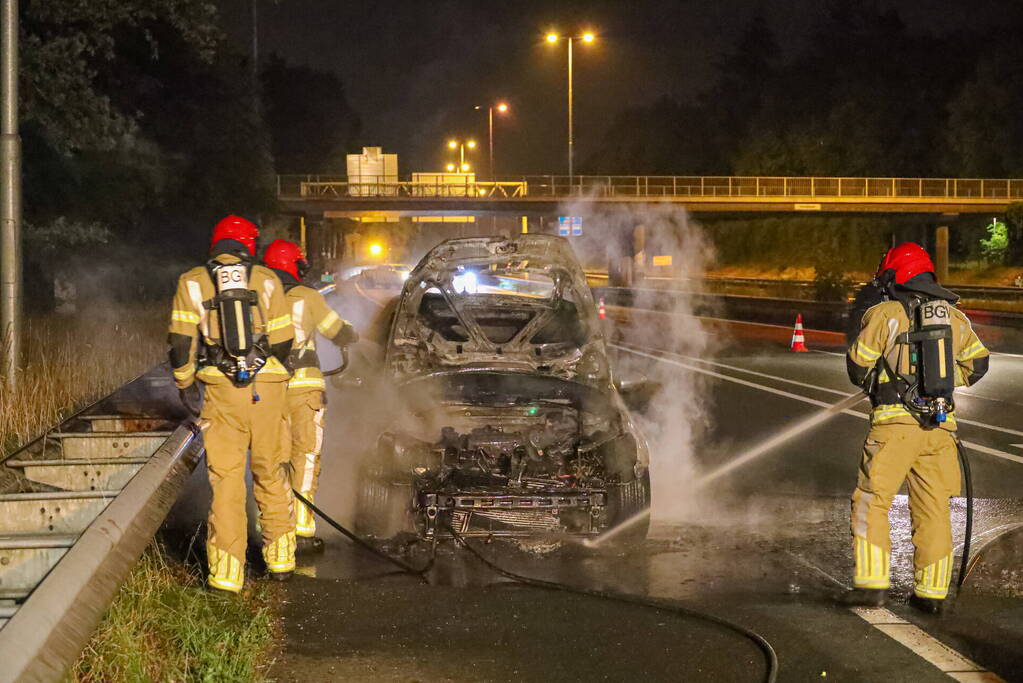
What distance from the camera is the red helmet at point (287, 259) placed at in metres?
7.48

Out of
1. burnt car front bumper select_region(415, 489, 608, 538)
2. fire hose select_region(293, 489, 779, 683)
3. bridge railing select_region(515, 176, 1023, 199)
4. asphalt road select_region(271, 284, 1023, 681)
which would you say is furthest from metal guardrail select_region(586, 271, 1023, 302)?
fire hose select_region(293, 489, 779, 683)

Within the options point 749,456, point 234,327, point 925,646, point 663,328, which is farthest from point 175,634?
point 663,328

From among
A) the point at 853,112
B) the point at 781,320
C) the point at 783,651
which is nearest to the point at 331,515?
the point at 783,651

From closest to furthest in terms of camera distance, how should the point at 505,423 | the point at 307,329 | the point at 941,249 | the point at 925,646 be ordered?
the point at 925,646 → the point at 307,329 → the point at 505,423 → the point at 941,249

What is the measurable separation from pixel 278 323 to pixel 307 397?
852 mm

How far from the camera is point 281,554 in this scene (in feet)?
21.0

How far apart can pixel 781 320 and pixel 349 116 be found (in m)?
91.7

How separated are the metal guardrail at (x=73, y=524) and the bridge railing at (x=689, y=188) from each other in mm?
47610

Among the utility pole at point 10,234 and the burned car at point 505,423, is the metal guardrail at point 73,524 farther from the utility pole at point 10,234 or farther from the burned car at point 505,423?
the burned car at point 505,423

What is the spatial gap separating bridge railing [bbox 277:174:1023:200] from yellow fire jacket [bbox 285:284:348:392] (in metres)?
48.3

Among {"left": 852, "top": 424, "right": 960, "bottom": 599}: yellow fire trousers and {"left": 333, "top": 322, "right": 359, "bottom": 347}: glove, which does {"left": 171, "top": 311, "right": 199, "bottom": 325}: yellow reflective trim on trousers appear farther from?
{"left": 852, "top": 424, "right": 960, "bottom": 599}: yellow fire trousers

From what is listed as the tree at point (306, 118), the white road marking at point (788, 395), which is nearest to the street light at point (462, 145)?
the tree at point (306, 118)

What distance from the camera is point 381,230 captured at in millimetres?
107250

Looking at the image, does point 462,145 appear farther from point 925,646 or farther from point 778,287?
point 925,646
